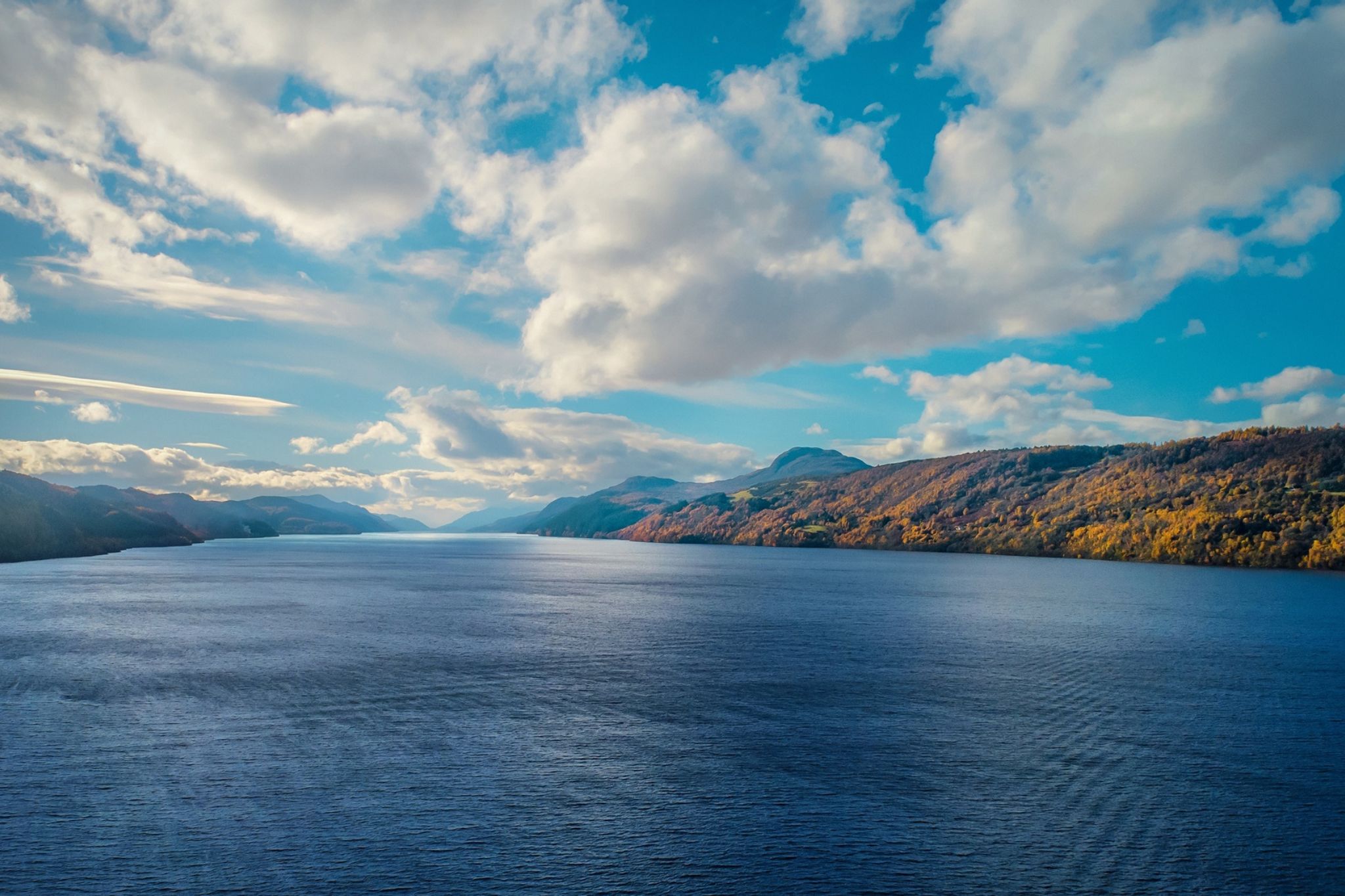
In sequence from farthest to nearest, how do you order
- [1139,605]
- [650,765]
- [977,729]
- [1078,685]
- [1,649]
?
[1139,605] < [1,649] < [1078,685] < [977,729] < [650,765]

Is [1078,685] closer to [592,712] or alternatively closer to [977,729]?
[977,729]

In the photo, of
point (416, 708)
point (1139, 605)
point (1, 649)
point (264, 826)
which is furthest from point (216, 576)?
point (1139, 605)

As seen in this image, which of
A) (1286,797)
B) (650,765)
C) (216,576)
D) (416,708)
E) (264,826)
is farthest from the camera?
(216,576)

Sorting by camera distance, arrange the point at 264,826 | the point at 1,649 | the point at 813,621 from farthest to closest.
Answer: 1. the point at 813,621
2. the point at 1,649
3. the point at 264,826

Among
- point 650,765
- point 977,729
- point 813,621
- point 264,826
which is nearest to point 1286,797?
point 977,729

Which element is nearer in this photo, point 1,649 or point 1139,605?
point 1,649

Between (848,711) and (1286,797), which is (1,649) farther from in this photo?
(1286,797)
